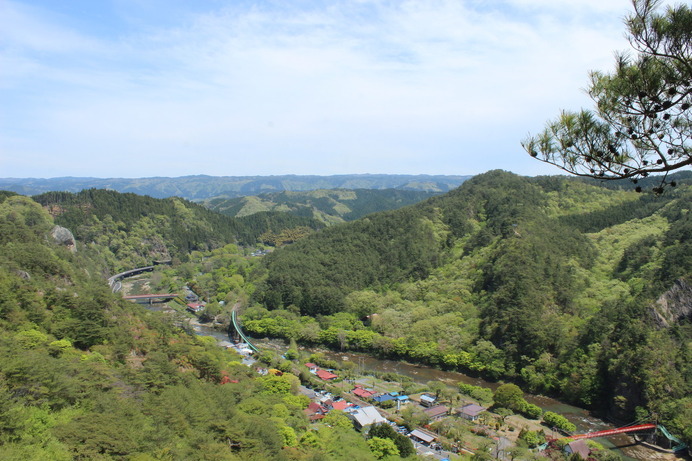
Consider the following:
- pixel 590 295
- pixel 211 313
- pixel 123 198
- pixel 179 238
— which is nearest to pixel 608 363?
pixel 590 295

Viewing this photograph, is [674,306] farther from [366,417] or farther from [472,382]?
[366,417]

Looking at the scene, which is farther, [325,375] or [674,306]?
[325,375]

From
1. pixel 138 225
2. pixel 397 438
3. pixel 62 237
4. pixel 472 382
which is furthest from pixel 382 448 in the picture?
pixel 138 225

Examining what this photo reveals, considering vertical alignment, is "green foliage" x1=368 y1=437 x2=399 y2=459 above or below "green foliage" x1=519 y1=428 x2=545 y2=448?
above

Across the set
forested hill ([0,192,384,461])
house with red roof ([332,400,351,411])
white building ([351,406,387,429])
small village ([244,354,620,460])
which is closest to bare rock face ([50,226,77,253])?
forested hill ([0,192,384,461])

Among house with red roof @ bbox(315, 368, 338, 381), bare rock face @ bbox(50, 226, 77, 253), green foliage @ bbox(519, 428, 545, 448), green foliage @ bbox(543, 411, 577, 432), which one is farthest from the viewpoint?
bare rock face @ bbox(50, 226, 77, 253)

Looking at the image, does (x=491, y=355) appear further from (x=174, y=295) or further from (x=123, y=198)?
(x=123, y=198)

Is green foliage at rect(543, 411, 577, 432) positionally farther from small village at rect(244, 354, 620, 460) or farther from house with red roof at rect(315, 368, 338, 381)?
house with red roof at rect(315, 368, 338, 381)

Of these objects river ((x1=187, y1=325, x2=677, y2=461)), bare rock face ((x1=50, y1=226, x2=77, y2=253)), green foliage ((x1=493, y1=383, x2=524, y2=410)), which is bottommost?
river ((x1=187, y1=325, x2=677, y2=461))
